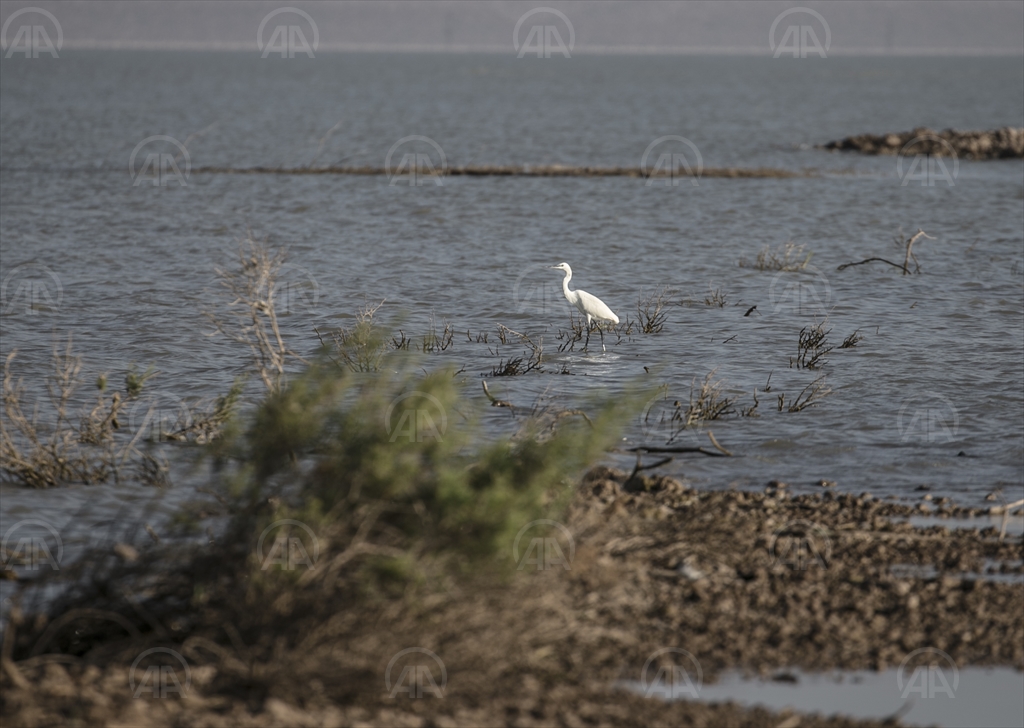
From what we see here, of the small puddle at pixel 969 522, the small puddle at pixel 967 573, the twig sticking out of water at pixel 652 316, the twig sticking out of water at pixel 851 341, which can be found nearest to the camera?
the small puddle at pixel 967 573

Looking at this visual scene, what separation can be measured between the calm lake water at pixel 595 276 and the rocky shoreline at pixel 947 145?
1.46 m

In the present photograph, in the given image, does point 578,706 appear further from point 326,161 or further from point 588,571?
Answer: point 326,161

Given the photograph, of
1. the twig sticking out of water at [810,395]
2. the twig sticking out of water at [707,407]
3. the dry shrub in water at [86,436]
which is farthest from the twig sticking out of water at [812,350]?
the dry shrub in water at [86,436]

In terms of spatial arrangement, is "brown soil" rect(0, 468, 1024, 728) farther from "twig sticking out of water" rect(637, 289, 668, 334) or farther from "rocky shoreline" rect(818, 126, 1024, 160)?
"rocky shoreline" rect(818, 126, 1024, 160)

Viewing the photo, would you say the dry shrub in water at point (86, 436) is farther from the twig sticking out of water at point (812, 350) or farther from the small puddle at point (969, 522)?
the twig sticking out of water at point (812, 350)

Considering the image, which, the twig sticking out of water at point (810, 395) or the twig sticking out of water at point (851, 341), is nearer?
the twig sticking out of water at point (810, 395)

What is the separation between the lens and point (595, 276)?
67.8ft

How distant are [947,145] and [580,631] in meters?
43.0

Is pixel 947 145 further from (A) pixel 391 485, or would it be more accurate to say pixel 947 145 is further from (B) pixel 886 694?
(A) pixel 391 485

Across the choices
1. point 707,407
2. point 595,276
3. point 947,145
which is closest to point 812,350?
point 707,407

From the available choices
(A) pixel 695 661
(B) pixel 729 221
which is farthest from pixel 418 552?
(B) pixel 729 221

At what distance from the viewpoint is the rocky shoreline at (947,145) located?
43.6m

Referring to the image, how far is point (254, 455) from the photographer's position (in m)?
6.31

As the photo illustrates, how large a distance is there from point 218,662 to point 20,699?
896 millimetres
